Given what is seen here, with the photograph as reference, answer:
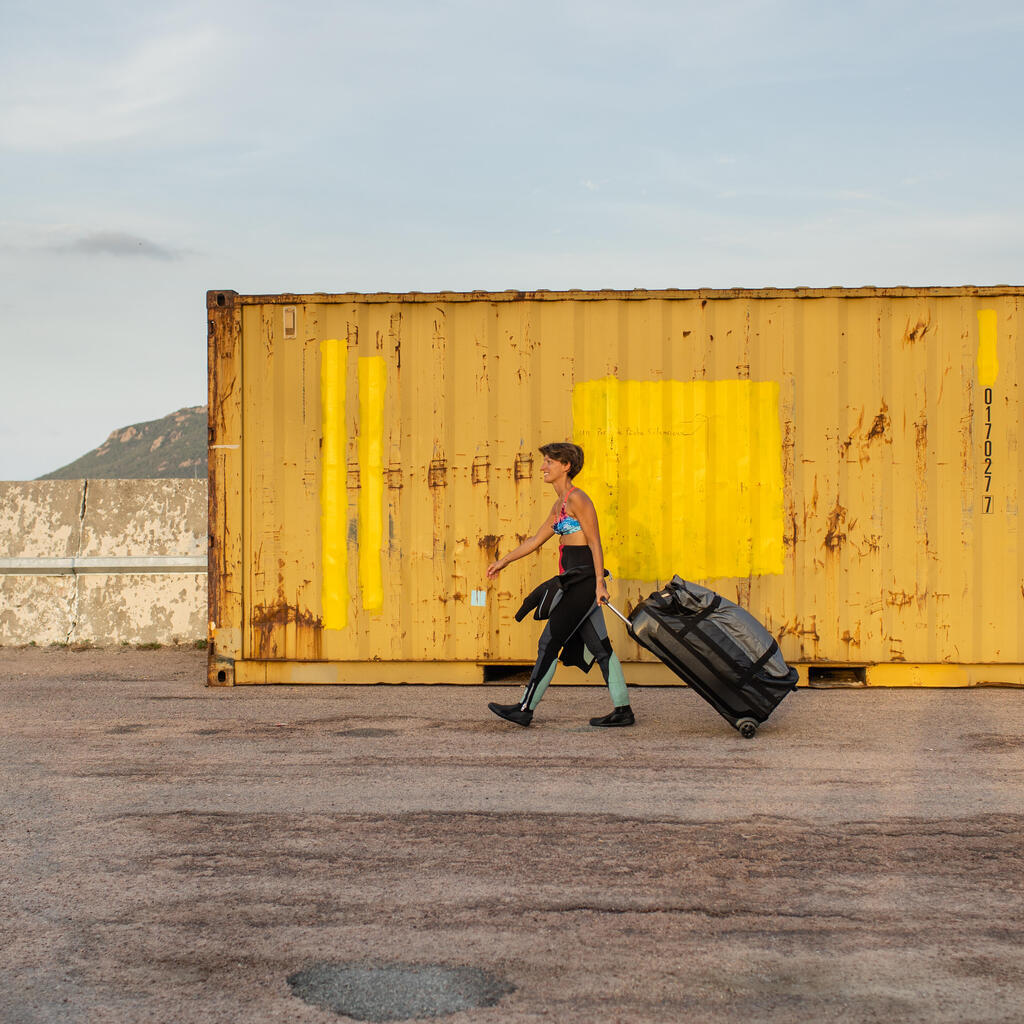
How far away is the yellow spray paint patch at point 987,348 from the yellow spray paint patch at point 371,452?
15.0 feet

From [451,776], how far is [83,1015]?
2.76m

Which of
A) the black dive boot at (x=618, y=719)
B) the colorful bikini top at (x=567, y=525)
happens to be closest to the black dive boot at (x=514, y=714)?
the black dive boot at (x=618, y=719)

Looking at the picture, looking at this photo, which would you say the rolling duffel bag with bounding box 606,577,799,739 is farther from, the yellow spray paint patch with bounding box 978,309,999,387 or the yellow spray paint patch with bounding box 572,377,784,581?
the yellow spray paint patch with bounding box 978,309,999,387

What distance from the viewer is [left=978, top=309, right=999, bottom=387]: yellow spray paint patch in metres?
8.61

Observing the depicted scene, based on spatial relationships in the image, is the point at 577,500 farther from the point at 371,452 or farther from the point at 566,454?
the point at 371,452

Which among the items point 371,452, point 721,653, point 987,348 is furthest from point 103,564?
point 987,348

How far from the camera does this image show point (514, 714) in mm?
6875

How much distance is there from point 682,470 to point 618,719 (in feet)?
7.96

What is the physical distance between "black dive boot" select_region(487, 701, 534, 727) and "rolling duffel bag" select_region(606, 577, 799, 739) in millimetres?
852

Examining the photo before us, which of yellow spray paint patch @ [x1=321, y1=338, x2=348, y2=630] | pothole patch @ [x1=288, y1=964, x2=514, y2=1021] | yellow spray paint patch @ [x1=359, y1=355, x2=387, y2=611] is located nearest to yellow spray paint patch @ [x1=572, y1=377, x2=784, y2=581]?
yellow spray paint patch @ [x1=359, y1=355, x2=387, y2=611]

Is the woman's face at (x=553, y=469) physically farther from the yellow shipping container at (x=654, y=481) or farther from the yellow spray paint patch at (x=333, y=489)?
the yellow spray paint patch at (x=333, y=489)

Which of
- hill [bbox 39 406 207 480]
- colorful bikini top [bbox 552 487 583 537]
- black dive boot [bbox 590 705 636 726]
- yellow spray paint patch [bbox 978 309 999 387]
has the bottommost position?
black dive boot [bbox 590 705 636 726]

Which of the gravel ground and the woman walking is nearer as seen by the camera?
the gravel ground

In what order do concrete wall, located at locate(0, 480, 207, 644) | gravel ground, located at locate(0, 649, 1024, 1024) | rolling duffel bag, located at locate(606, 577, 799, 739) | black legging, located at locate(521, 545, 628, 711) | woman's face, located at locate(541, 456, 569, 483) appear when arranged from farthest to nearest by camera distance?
concrete wall, located at locate(0, 480, 207, 644)
woman's face, located at locate(541, 456, 569, 483)
black legging, located at locate(521, 545, 628, 711)
rolling duffel bag, located at locate(606, 577, 799, 739)
gravel ground, located at locate(0, 649, 1024, 1024)
